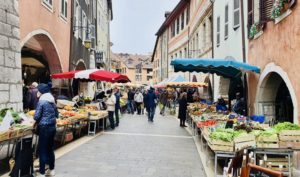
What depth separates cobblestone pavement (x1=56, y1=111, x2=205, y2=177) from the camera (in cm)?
801

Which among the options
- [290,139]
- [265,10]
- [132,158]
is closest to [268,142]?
[290,139]

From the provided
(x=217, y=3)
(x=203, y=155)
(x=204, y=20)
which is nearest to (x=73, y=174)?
(x=203, y=155)

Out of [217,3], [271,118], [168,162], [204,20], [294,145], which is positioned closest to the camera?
[294,145]

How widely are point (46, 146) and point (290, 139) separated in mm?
4765

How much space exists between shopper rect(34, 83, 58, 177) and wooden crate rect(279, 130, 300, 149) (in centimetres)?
451

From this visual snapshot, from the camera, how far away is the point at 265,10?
35.5 ft

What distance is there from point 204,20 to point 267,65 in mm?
13420

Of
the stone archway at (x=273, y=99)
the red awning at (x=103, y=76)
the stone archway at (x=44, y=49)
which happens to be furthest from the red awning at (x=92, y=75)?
the stone archway at (x=273, y=99)

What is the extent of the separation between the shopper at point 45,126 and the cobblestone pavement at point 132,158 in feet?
1.40

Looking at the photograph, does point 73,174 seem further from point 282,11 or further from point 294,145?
point 282,11

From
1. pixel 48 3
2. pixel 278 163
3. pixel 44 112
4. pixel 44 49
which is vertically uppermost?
pixel 48 3

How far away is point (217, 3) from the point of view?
1916 centimetres

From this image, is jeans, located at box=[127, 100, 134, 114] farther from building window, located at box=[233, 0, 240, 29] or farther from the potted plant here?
the potted plant

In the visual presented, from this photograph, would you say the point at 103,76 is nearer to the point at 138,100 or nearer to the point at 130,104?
the point at 138,100
